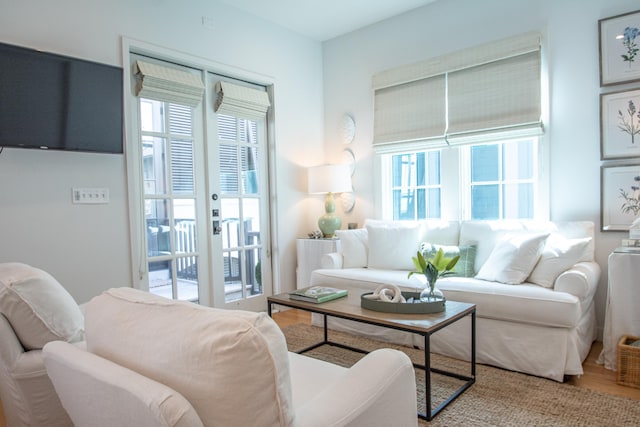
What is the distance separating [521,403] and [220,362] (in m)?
1.98

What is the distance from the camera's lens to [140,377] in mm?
865

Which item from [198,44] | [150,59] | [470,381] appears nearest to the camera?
[470,381]

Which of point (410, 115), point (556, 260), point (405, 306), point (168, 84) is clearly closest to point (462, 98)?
point (410, 115)

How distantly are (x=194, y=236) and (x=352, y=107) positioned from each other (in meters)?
2.20

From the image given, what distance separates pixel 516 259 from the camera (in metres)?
2.80

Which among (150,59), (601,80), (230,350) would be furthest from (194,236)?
(601,80)

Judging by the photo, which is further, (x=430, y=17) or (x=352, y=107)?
(x=352, y=107)

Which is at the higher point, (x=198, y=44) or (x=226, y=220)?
(x=198, y=44)

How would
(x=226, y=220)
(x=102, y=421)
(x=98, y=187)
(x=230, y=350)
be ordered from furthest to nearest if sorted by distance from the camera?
(x=226, y=220)
(x=98, y=187)
(x=102, y=421)
(x=230, y=350)

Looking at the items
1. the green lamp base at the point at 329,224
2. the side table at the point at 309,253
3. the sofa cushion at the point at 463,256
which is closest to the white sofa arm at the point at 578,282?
the sofa cushion at the point at 463,256

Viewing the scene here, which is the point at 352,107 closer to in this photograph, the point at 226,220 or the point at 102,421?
the point at 226,220

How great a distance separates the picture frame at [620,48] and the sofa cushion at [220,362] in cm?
332

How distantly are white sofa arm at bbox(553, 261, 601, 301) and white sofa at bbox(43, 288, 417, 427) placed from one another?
5.98 ft

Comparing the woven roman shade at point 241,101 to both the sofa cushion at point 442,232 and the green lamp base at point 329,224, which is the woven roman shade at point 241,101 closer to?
the green lamp base at point 329,224
